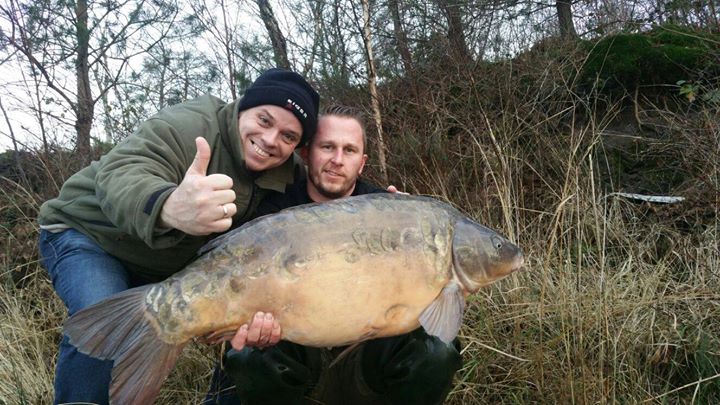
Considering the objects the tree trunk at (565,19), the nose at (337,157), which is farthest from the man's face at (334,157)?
the tree trunk at (565,19)

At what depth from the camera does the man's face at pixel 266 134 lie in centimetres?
247

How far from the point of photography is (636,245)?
354cm

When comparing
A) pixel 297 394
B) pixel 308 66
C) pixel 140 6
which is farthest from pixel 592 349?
pixel 140 6

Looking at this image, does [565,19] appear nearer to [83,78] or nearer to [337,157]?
[337,157]

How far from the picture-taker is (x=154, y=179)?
1.92 m

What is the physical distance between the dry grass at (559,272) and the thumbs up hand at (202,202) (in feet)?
4.99

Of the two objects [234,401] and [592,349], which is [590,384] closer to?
[592,349]

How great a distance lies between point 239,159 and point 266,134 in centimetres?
16

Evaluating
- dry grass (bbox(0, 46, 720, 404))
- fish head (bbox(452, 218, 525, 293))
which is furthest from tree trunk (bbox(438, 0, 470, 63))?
fish head (bbox(452, 218, 525, 293))

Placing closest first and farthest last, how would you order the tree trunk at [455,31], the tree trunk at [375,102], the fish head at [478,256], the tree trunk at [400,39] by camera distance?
the fish head at [478,256], the tree trunk at [375,102], the tree trunk at [455,31], the tree trunk at [400,39]

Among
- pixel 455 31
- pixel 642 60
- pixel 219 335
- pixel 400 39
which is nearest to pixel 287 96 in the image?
pixel 219 335

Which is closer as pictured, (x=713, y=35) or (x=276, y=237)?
(x=276, y=237)

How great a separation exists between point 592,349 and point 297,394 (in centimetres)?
123

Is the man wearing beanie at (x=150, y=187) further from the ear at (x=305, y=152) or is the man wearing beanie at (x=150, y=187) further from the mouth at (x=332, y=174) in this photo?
the mouth at (x=332, y=174)
